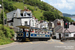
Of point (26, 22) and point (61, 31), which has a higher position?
point (26, 22)

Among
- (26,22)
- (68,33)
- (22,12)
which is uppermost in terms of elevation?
(22,12)

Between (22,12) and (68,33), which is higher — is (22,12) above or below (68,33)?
above

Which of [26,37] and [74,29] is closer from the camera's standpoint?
[26,37]

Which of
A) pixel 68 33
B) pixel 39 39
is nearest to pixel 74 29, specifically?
pixel 68 33

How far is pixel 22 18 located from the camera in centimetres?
4216

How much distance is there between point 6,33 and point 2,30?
3.12 feet

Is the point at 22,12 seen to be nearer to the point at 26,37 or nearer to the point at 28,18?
the point at 28,18

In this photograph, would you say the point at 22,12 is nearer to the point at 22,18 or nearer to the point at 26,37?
the point at 22,18

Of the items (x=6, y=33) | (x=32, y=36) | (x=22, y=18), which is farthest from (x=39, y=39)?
(x=22, y=18)

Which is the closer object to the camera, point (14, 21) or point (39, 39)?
point (39, 39)

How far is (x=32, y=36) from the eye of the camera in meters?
26.7

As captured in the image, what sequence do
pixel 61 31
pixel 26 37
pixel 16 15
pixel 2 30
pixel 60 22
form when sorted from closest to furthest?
pixel 2 30, pixel 26 37, pixel 16 15, pixel 61 31, pixel 60 22

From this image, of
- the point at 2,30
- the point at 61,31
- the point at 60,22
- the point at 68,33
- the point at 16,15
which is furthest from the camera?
the point at 60,22

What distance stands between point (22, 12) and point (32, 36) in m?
18.0
